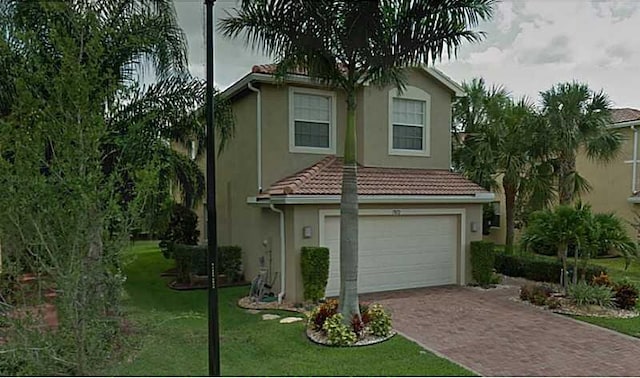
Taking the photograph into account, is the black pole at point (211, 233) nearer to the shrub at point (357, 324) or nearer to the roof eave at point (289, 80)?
the shrub at point (357, 324)

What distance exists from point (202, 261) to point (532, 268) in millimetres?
11123

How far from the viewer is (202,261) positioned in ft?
46.2

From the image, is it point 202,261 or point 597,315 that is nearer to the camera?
point 597,315

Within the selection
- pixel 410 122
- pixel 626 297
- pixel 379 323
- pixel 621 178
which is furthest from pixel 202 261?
pixel 621 178

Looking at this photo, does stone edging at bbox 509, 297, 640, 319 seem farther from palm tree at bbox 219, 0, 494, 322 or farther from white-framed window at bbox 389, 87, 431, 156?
white-framed window at bbox 389, 87, 431, 156

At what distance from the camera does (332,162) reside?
13.7 meters

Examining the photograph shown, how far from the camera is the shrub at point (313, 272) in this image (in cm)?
1138

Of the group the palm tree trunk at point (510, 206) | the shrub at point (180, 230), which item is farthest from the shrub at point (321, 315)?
the palm tree trunk at point (510, 206)

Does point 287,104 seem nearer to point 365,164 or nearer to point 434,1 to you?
point 365,164

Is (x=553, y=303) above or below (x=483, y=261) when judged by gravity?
below

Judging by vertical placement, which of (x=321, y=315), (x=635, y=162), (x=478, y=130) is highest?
(x=478, y=130)

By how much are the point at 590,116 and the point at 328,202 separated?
1086cm

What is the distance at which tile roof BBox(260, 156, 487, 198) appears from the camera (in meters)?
12.1

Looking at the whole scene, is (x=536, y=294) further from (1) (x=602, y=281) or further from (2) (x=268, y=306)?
(2) (x=268, y=306)
